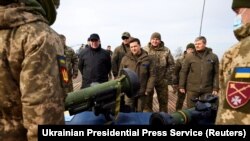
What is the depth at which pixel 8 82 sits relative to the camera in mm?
1572

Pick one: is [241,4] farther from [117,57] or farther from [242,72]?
[117,57]

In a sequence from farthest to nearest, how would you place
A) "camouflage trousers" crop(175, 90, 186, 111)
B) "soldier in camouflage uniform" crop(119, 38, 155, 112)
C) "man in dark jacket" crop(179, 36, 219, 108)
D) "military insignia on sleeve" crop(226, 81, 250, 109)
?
"camouflage trousers" crop(175, 90, 186, 111)
"man in dark jacket" crop(179, 36, 219, 108)
"soldier in camouflage uniform" crop(119, 38, 155, 112)
"military insignia on sleeve" crop(226, 81, 250, 109)

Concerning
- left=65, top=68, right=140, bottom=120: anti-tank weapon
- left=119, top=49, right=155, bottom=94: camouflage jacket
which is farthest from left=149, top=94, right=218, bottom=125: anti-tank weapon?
left=119, top=49, right=155, bottom=94: camouflage jacket

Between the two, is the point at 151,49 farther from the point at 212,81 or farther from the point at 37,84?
the point at 37,84

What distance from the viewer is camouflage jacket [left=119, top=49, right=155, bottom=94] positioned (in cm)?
561

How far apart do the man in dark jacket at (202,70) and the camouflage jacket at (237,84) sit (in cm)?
421

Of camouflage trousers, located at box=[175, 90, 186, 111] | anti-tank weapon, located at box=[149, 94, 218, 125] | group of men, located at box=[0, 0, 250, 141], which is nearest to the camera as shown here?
group of men, located at box=[0, 0, 250, 141]

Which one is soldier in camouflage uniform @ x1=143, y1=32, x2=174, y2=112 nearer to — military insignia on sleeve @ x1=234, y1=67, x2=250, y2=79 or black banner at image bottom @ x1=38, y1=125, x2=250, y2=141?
black banner at image bottom @ x1=38, y1=125, x2=250, y2=141

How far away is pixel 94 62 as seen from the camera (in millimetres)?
5961

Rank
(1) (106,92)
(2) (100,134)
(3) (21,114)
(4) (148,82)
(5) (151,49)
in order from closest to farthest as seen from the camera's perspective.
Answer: (3) (21,114) → (2) (100,134) → (1) (106,92) → (4) (148,82) → (5) (151,49)

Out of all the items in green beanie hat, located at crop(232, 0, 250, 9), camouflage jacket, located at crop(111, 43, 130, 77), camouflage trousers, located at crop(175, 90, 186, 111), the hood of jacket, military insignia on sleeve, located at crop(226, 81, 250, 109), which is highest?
green beanie hat, located at crop(232, 0, 250, 9)

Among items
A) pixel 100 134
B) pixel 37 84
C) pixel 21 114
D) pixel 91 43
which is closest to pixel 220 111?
pixel 100 134

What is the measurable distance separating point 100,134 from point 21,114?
1.47 ft

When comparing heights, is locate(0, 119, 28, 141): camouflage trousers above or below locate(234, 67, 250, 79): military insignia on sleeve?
below
